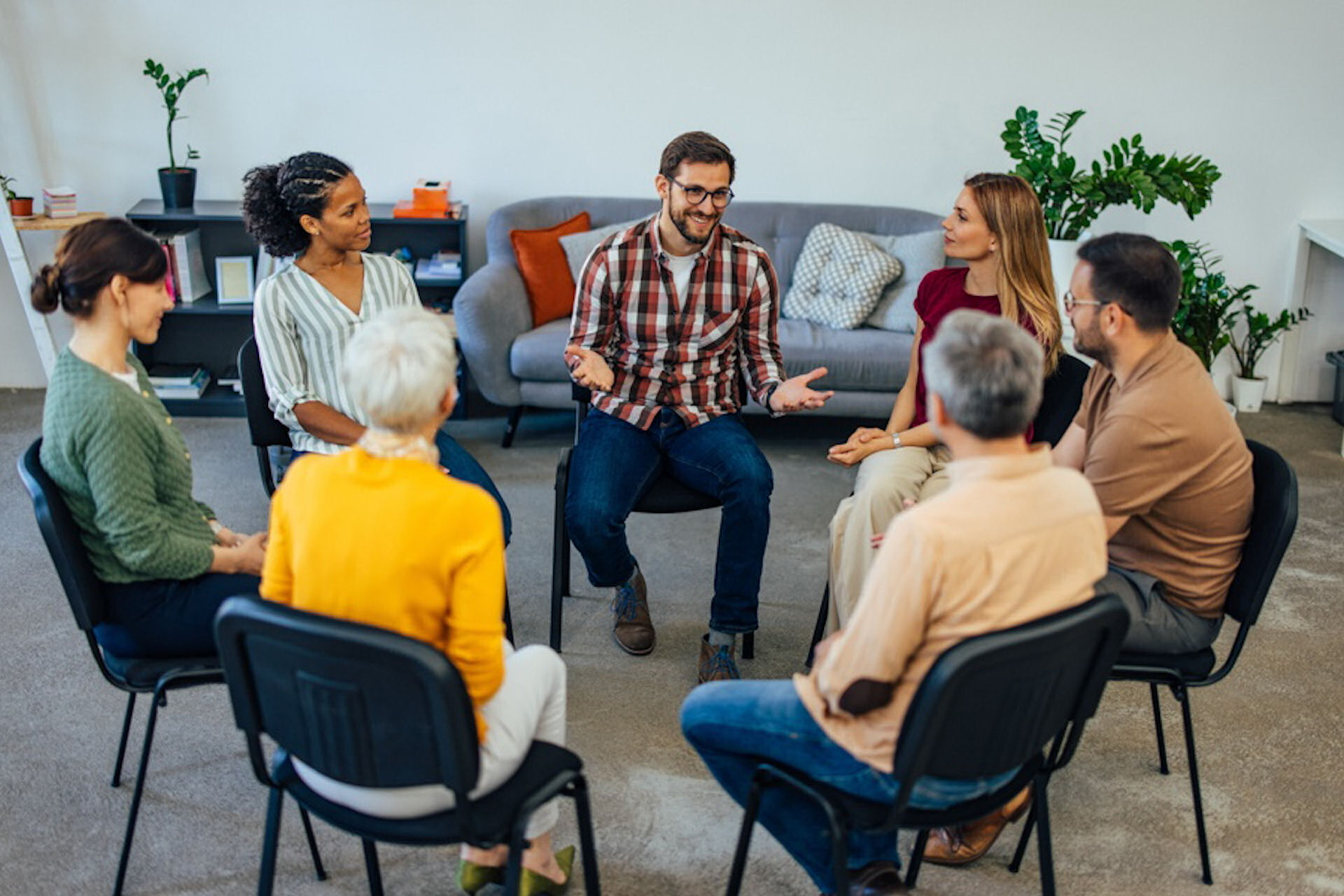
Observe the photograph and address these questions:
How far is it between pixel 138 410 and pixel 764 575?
1940mm

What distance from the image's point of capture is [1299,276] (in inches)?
202

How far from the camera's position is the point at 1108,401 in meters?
2.43

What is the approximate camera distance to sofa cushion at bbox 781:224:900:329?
462 centimetres

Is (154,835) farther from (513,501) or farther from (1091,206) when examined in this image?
(1091,206)

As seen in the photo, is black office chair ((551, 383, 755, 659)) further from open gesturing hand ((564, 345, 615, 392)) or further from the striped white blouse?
the striped white blouse

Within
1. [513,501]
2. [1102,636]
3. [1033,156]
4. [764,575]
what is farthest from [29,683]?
[1033,156]

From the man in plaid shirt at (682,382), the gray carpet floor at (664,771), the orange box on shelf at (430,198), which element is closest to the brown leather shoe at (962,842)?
the gray carpet floor at (664,771)

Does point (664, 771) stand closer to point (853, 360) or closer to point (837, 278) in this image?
point (853, 360)

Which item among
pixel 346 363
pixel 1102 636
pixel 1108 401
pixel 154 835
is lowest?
pixel 154 835

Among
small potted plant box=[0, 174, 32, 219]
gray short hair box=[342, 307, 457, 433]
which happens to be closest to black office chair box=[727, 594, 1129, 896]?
gray short hair box=[342, 307, 457, 433]

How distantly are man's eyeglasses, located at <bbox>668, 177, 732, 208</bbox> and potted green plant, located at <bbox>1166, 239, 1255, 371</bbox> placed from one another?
2517 millimetres

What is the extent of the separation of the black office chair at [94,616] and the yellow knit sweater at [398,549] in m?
0.50

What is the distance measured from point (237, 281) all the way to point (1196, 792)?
3803mm

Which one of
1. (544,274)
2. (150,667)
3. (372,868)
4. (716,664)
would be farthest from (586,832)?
(544,274)
